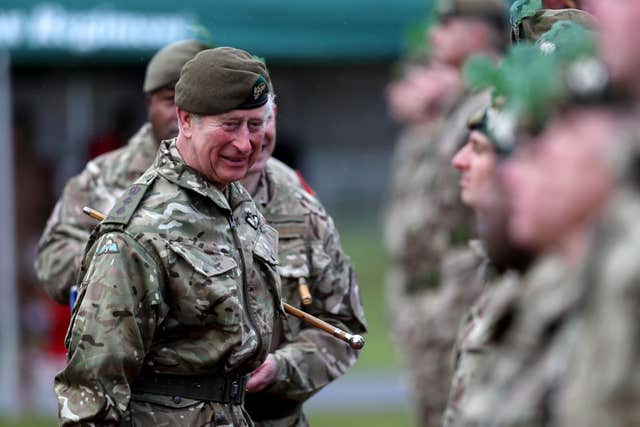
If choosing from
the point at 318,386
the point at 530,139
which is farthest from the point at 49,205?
the point at 530,139

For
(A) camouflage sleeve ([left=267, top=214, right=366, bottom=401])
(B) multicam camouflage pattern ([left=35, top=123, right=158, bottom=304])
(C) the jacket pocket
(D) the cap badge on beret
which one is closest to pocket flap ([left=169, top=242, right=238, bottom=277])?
(C) the jacket pocket

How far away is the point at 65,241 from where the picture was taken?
6109 mm

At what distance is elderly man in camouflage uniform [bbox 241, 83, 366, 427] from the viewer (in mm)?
5469

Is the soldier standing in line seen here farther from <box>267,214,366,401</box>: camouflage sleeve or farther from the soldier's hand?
<box>267,214,366,401</box>: camouflage sleeve

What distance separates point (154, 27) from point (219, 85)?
6635 millimetres

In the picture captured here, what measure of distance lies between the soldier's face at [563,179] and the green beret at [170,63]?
3.06 meters

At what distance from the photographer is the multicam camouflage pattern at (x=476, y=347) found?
3.37 m

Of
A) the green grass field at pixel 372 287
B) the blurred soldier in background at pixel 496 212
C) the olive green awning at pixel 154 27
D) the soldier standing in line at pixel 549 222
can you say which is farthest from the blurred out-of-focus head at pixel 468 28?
the soldier standing in line at pixel 549 222

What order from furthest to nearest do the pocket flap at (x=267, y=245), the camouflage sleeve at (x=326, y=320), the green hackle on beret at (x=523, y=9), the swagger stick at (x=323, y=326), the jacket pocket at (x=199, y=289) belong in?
A: the green hackle on beret at (x=523, y=9) < the camouflage sleeve at (x=326, y=320) < the swagger stick at (x=323, y=326) < the pocket flap at (x=267, y=245) < the jacket pocket at (x=199, y=289)

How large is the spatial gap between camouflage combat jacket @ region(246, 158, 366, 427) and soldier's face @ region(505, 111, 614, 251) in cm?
250

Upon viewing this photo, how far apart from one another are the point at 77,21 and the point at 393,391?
14.2ft

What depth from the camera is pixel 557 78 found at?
307 centimetres

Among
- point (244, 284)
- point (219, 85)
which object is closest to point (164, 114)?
point (219, 85)

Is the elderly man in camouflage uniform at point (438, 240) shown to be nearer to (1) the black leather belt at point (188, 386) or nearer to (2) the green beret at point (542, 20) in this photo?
(2) the green beret at point (542, 20)
